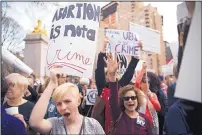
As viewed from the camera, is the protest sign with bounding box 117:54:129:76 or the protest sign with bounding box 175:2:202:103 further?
the protest sign with bounding box 117:54:129:76

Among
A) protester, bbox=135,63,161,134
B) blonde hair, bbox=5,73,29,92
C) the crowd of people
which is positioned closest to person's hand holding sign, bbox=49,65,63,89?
the crowd of people

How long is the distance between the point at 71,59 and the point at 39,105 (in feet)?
1.74

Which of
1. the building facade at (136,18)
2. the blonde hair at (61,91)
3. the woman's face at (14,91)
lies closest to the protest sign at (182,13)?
the building facade at (136,18)

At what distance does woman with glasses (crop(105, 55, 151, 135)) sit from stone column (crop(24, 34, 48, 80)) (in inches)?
24.0

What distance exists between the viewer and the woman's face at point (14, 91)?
303cm

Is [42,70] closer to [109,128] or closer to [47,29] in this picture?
[47,29]

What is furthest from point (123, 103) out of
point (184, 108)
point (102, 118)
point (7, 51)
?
point (7, 51)

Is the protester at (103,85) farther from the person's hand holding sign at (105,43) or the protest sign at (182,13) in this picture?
the protest sign at (182,13)

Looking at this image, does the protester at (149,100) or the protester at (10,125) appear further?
the protester at (149,100)

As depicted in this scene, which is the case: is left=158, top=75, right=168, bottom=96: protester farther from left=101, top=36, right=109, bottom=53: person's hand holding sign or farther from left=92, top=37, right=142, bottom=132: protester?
left=101, top=36, right=109, bottom=53: person's hand holding sign

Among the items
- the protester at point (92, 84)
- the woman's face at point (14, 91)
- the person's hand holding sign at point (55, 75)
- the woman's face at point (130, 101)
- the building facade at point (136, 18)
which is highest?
the building facade at point (136, 18)

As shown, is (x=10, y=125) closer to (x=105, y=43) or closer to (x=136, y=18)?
(x=105, y=43)

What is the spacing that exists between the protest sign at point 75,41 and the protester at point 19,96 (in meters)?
0.29

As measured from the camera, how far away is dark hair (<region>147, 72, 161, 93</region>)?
3031mm
